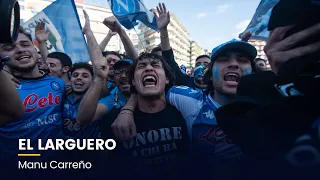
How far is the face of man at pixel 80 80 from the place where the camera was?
111 inches

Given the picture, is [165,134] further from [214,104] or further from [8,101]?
[8,101]

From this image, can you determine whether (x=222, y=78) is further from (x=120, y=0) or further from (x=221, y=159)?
(x=120, y=0)

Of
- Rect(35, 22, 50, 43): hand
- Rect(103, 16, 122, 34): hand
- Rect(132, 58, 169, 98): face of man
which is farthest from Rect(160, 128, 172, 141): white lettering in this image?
Rect(35, 22, 50, 43): hand

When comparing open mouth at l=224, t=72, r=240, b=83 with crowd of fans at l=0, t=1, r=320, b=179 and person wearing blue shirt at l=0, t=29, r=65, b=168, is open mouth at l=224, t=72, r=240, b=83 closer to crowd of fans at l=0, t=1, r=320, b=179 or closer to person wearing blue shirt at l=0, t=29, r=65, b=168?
crowd of fans at l=0, t=1, r=320, b=179

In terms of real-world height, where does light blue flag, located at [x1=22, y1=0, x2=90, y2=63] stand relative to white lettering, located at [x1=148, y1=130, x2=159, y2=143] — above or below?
above

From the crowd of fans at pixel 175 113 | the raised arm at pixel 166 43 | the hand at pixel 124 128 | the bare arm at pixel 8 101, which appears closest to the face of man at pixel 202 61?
the raised arm at pixel 166 43

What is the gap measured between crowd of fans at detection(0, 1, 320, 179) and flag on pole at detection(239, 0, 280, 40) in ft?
4.96

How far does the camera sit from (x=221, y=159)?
183 centimetres

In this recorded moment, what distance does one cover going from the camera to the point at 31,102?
2371mm

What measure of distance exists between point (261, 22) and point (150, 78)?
2494 mm

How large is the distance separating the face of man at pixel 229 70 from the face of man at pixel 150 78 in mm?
487

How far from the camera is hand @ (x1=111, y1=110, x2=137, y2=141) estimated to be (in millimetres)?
1851

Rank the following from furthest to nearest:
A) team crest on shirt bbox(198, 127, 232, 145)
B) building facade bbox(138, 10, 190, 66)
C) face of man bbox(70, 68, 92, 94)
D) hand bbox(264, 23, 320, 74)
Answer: building facade bbox(138, 10, 190, 66), face of man bbox(70, 68, 92, 94), team crest on shirt bbox(198, 127, 232, 145), hand bbox(264, 23, 320, 74)

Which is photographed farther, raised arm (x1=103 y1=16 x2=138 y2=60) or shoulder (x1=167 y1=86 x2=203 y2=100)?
raised arm (x1=103 y1=16 x2=138 y2=60)
